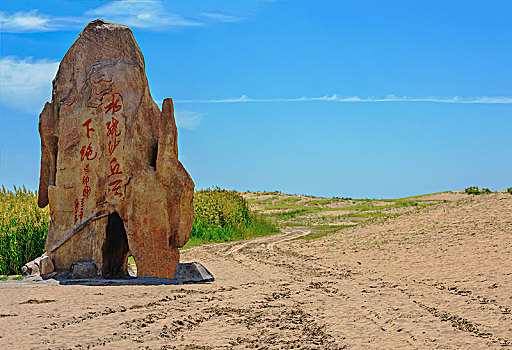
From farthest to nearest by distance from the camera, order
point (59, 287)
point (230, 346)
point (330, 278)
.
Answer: point (330, 278)
point (59, 287)
point (230, 346)

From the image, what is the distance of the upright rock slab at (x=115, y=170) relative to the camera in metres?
9.22

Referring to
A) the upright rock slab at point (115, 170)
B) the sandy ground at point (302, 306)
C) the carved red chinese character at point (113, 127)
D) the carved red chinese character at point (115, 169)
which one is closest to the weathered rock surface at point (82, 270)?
the upright rock slab at point (115, 170)

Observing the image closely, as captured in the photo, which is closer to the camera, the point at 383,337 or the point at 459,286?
the point at 383,337

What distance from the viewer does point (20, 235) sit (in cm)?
1145

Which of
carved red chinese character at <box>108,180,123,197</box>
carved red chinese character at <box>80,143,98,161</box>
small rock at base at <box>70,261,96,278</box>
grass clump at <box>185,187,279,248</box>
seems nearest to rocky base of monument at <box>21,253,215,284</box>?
small rock at base at <box>70,261,96,278</box>

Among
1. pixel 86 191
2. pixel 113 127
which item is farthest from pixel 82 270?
pixel 113 127

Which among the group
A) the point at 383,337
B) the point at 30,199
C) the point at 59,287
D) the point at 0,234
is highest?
the point at 30,199

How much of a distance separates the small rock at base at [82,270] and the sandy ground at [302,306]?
0.86m

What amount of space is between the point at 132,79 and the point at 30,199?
6.47 m

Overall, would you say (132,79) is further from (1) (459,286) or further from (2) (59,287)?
(1) (459,286)

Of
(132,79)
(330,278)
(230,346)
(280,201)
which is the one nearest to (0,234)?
(132,79)

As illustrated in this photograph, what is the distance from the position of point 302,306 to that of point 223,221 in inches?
515

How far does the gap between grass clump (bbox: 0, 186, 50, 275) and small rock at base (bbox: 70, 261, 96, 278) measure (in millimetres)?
2577

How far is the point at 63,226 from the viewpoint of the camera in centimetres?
939
